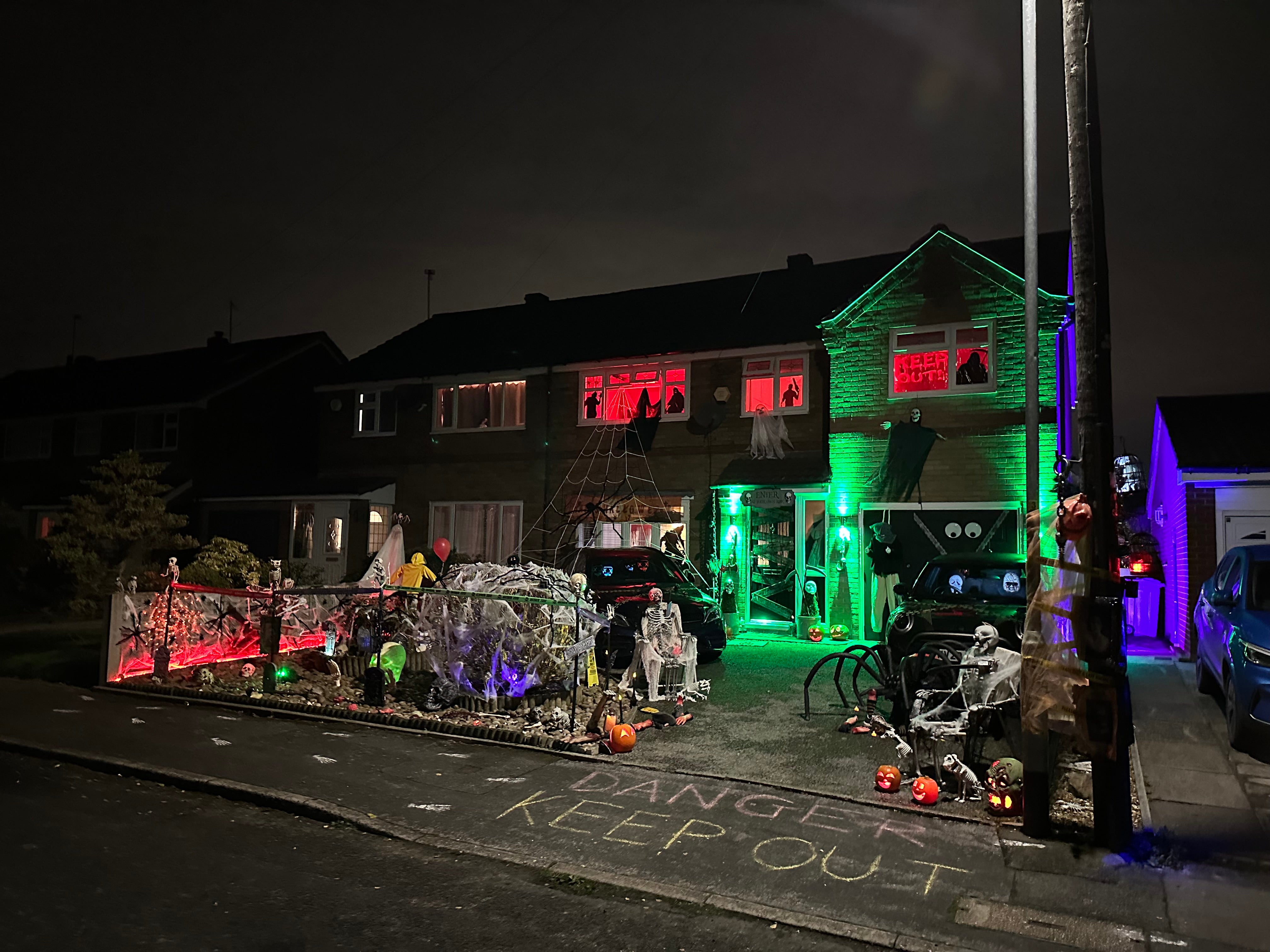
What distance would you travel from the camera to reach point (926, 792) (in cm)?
648

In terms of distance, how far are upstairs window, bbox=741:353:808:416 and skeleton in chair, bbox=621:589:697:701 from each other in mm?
9103

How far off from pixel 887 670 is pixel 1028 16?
23.5 ft

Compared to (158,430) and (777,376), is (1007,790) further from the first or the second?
(158,430)

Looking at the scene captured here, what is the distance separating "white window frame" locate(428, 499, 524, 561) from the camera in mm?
21422

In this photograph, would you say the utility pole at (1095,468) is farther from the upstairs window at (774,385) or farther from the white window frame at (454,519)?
the white window frame at (454,519)

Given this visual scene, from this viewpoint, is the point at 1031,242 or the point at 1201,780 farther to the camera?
the point at 1031,242

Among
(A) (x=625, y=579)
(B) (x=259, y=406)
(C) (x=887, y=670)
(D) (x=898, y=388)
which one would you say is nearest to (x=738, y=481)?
(D) (x=898, y=388)

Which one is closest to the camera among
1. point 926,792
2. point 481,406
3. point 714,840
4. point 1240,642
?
point 714,840

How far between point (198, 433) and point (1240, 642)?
27.0 metres

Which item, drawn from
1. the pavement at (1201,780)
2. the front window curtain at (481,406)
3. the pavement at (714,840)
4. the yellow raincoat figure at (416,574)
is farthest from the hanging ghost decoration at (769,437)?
the pavement at (714,840)

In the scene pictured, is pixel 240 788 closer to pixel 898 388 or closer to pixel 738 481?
pixel 738 481

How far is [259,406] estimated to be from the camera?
94.3 feet

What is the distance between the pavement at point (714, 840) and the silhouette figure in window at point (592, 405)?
12.7 meters

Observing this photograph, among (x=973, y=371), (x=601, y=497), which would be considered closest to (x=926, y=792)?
(x=973, y=371)
